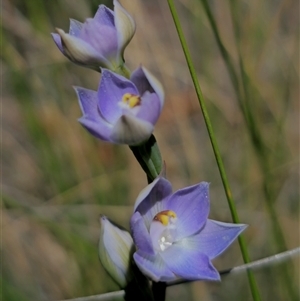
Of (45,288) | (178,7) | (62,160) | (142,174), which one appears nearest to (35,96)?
(62,160)

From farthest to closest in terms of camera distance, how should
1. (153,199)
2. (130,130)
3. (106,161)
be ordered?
(106,161) < (153,199) < (130,130)

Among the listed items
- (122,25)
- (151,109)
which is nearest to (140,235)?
(151,109)

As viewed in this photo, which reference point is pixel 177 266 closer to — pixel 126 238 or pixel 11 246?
pixel 126 238

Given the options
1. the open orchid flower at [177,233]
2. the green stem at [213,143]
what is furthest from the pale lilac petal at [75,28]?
the open orchid flower at [177,233]

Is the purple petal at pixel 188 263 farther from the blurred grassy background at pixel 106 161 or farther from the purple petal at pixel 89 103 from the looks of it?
the blurred grassy background at pixel 106 161

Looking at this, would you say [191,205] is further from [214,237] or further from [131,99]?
[131,99]

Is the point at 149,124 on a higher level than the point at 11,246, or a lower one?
higher
